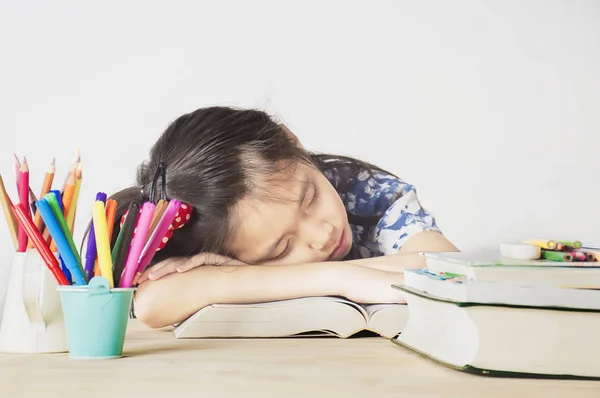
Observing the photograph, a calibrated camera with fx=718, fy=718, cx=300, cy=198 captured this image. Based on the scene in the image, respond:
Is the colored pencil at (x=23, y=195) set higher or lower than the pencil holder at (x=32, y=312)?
higher

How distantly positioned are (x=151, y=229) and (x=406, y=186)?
0.62 metres

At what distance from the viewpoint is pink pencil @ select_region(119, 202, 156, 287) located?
0.54 meters

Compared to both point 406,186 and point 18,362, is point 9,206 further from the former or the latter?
point 406,186

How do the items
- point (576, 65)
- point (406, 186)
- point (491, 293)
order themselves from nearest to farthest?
point (491, 293) < point (406, 186) < point (576, 65)

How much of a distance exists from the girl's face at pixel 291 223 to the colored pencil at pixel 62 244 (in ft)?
1.37

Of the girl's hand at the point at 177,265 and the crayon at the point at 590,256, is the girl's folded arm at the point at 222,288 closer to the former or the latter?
the girl's hand at the point at 177,265

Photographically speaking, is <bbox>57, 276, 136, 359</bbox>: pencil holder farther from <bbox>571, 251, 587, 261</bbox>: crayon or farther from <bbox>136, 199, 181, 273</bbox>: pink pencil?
<bbox>571, 251, 587, 261</bbox>: crayon

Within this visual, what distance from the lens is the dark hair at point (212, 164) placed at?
90 cm

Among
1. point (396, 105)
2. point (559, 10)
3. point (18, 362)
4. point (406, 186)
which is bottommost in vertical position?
point (18, 362)

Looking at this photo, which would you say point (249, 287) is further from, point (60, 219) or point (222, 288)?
point (60, 219)

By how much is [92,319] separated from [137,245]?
0.21 feet

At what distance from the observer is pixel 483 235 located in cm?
116

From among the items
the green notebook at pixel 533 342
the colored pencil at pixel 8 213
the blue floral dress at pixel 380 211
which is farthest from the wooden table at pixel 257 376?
the blue floral dress at pixel 380 211

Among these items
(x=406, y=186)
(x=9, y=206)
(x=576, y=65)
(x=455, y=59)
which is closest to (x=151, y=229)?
(x=9, y=206)
